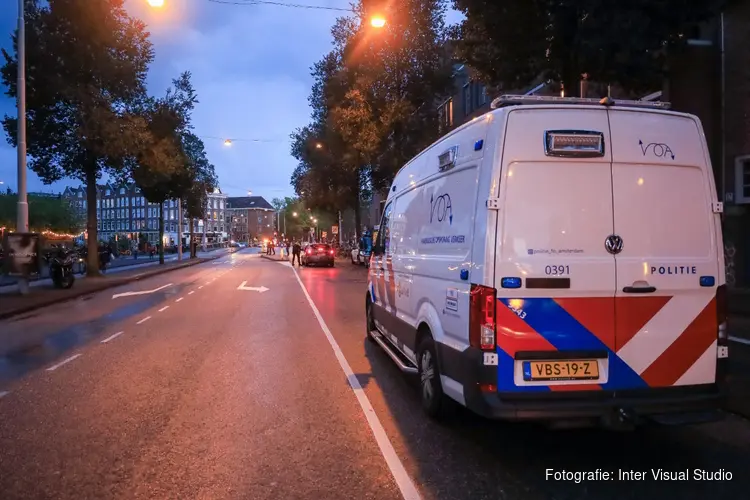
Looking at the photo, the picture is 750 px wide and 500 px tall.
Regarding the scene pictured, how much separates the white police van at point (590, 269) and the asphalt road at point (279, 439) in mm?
509

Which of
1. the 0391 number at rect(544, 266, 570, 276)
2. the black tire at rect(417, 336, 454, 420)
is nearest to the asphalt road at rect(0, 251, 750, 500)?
the black tire at rect(417, 336, 454, 420)

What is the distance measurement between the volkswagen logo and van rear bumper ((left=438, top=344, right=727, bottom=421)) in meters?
1.05

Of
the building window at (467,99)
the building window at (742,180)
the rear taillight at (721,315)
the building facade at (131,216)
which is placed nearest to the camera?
the rear taillight at (721,315)

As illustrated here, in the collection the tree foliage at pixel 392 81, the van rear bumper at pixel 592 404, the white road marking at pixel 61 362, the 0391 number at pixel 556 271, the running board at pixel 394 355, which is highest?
the tree foliage at pixel 392 81

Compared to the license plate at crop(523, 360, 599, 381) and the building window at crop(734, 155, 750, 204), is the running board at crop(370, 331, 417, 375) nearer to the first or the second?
the license plate at crop(523, 360, 599, 381)

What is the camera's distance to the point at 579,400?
4.44 m

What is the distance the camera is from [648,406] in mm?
4492

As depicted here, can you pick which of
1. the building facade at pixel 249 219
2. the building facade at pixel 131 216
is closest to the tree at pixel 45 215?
the building facade at pixel 131 216

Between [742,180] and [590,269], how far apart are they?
49.8ft

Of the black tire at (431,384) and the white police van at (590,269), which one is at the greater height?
the white police van at (590,269)

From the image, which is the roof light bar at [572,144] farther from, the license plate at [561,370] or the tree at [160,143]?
the tree at [160,143]

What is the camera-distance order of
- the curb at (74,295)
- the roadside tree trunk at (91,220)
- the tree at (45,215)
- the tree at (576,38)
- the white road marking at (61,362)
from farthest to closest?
1. the tree at (45,215)
2. the roadside tree trunk at (91,220)
3. the curb at (74,295)
4. the tree at (576,38)
5. the white road marking at (61,362)

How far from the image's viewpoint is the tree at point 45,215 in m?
59.8

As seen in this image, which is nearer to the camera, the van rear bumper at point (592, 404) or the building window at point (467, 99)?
the van rear bumper at point (592, 404)
